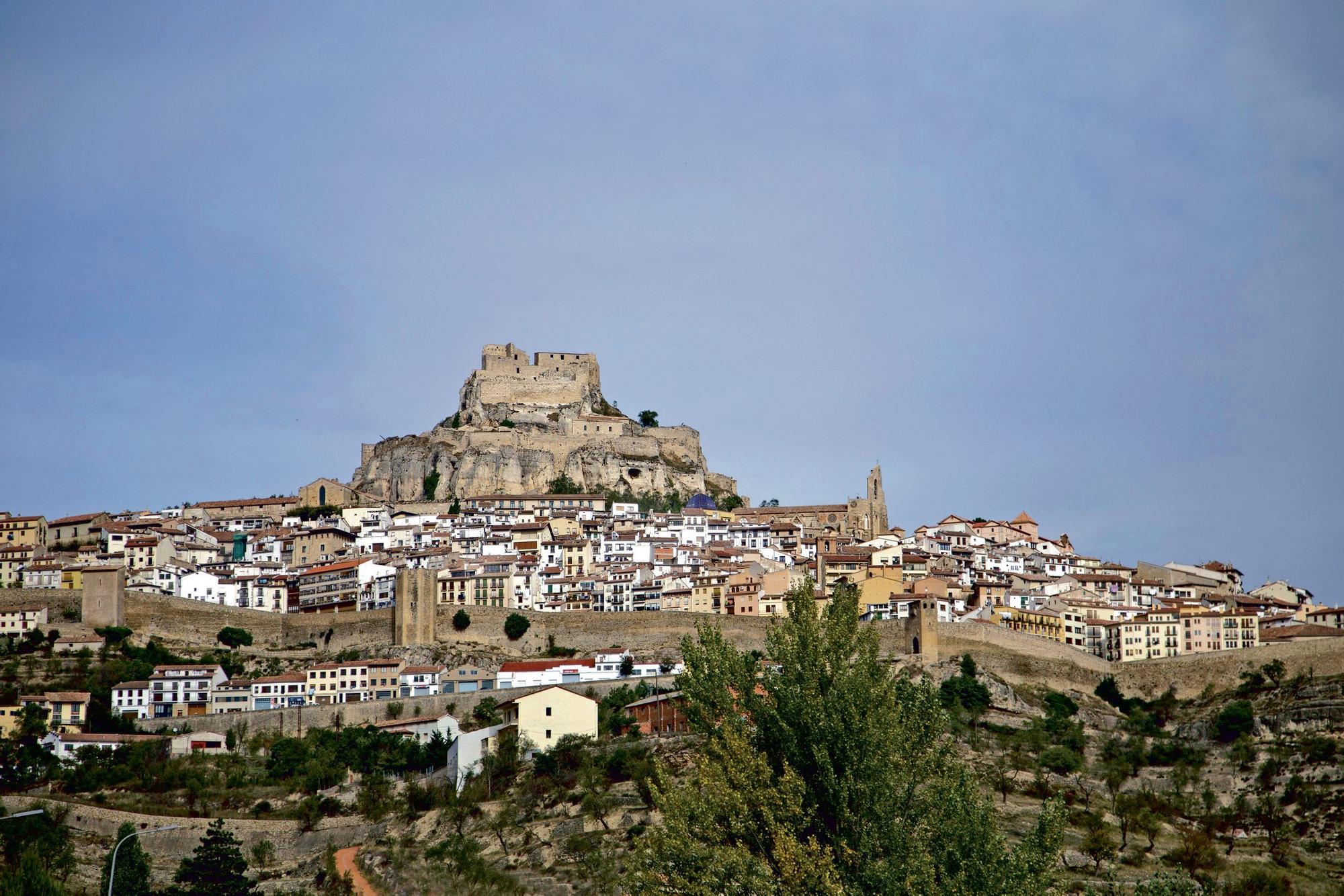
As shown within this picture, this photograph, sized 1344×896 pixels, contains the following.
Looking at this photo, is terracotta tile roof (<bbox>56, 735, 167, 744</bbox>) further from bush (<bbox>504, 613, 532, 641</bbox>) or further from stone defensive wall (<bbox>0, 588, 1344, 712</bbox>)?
bush (<bbox>504, 613, 532, 641</bbox>)

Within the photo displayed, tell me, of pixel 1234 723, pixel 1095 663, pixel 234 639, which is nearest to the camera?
pixel 1234 723

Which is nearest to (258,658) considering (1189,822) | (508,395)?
(1189,822)

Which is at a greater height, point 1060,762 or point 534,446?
point 534,446

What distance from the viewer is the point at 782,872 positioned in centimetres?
1727

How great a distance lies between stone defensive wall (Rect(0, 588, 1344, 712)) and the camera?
2186 inches

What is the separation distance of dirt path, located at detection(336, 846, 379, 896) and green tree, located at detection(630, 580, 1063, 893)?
2291 cm

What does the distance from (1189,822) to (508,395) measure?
57982mm

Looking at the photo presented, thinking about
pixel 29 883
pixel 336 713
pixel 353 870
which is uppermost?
pixel 336 713

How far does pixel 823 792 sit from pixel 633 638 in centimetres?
3974

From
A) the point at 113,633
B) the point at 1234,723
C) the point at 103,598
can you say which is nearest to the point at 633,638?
the point at 113,633

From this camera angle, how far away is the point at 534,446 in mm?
89000

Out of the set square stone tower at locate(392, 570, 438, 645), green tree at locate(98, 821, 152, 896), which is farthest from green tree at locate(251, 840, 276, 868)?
square stone tower at locate(392, 570, 438, 645)

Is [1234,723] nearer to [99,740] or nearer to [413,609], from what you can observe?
[413,609]

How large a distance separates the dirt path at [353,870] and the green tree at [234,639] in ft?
57.1
